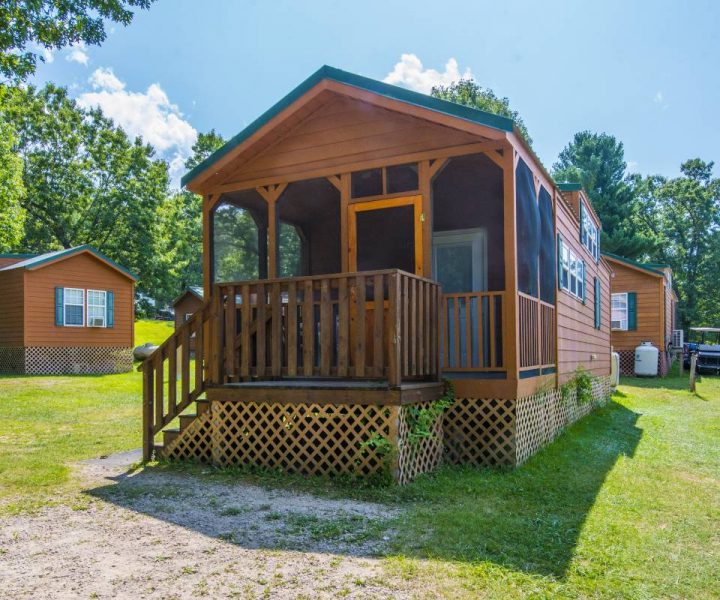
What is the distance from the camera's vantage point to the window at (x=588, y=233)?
Result: 1126cm

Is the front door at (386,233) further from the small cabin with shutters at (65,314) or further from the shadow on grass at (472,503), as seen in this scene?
the small cabin with shutters at (65,314)

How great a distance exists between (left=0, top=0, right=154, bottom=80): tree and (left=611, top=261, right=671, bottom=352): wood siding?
1632 cm

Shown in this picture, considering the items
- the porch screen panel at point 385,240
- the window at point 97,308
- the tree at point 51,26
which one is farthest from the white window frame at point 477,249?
the window at point 97,308

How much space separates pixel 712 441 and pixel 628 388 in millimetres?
8439

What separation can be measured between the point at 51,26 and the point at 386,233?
255 inches

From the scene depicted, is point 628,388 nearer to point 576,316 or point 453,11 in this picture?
point 576,316

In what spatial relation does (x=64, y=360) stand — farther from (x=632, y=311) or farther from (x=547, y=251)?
(x=632, y=311)

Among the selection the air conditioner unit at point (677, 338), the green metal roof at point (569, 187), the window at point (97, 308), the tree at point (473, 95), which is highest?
the tree at point (473, 95)

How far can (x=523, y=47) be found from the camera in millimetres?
16219

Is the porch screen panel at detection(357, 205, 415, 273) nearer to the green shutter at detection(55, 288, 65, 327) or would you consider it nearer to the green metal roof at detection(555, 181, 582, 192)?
the green metal roof at detection(555, 181, 582, 192)

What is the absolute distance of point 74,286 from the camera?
1973 cm

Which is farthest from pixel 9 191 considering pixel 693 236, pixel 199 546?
pixel 693 236

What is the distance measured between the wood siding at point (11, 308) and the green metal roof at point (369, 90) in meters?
13.7

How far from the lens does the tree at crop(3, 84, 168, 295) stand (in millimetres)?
29297
